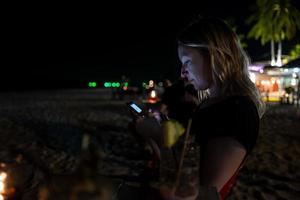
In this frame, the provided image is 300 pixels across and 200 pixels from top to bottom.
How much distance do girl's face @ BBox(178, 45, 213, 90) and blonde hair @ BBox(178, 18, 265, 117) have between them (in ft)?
0.06

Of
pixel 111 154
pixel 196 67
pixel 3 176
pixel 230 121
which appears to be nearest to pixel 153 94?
pixel 111 154

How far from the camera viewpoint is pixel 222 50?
146 cm

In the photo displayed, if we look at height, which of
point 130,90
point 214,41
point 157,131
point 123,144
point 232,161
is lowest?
point 130,90

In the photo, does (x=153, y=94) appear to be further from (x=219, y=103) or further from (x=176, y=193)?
(x=176, y=193)

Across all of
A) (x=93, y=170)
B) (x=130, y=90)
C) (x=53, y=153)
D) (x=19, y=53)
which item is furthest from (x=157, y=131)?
(x=19, y=53)

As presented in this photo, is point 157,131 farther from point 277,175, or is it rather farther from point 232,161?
point 277,175

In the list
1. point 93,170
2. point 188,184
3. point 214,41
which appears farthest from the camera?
point 214,41

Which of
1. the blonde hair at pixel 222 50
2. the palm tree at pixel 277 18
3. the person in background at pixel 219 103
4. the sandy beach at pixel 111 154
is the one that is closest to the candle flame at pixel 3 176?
the sandy beach at pixel 111 154

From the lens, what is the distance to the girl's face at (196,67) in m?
1.45

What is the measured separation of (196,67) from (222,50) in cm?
12

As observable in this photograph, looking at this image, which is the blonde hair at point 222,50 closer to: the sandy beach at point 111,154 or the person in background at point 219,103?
the person in background at point 219,103

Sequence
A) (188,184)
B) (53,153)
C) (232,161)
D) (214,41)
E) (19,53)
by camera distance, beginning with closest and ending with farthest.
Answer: (188,184) < (232,161) < (214,41) < (53,153) < (19,53)

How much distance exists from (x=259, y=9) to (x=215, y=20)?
56248 mm

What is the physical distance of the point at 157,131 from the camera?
3.82ft
